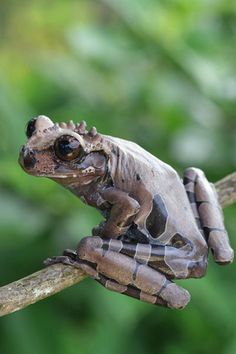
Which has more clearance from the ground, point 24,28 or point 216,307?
point 24,28

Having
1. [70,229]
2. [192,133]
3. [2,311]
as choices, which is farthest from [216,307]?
[2,311]

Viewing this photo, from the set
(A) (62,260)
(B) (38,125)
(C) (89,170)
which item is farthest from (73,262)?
(B) (38,125)

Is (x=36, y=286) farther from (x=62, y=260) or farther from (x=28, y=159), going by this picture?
(x=28, y=159)

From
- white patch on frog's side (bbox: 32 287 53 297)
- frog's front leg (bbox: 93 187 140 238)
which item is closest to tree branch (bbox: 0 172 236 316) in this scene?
white patch on frog's side (bbox: 32 287 53 297)

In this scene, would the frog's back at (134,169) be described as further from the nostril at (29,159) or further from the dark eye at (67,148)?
the nostril at (29,159)

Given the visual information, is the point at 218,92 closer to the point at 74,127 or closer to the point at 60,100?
the point at 60,100

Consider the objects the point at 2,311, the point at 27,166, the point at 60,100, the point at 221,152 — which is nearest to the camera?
the point at 2,311

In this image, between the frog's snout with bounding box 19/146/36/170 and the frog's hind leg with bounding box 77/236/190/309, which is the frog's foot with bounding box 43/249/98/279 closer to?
the frog's hind leg with bounding box 77/236/190/309
